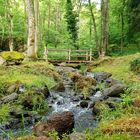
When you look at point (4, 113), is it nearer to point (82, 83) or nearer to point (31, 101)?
point (31, 101)

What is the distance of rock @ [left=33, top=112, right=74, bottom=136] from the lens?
263 inches

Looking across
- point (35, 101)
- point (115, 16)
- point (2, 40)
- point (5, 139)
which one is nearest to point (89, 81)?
point (35, 101)

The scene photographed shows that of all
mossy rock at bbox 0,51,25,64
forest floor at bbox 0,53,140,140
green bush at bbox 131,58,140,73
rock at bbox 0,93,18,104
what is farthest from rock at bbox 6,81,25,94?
mossy rock at bbox 0,51,25,64

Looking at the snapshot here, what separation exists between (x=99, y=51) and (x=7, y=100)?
21074 mm

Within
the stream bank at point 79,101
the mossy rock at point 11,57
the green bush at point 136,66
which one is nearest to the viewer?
the stream bank at point 79,101

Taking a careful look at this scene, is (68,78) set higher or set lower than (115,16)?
lower

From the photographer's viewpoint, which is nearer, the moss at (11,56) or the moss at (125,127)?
the moss at (125,127)

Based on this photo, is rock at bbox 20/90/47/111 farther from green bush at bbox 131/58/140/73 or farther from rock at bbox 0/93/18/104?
green bush at bbox 131/58/140/73

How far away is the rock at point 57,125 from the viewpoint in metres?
6.67

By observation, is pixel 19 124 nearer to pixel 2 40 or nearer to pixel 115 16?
pixel 2 40

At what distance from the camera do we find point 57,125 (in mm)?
6945

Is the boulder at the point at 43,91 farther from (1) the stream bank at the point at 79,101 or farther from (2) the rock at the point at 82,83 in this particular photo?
(2) the rock at the point at 82,83

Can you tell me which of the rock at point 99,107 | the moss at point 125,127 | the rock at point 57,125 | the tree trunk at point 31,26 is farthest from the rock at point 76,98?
the tree trunk at point 31,26

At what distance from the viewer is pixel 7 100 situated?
10148mm
